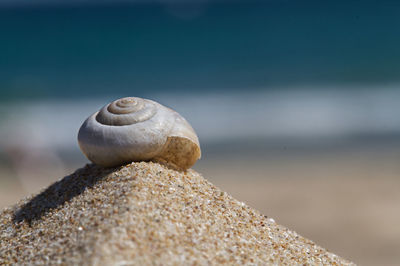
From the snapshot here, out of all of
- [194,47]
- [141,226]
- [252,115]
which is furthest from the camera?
[194,47]

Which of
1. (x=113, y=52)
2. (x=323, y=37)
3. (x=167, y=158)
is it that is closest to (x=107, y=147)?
(x=167, y=158)

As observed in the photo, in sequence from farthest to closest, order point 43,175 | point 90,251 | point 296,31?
point 296,31, point 43,175, point 90,251

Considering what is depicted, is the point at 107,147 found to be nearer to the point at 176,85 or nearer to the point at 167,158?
the point at 167,158

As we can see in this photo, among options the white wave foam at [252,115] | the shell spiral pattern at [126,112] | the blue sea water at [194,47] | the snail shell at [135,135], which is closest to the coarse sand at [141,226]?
the snail shell at [135,135]

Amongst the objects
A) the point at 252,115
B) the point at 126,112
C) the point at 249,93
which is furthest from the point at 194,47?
the point at 126,112

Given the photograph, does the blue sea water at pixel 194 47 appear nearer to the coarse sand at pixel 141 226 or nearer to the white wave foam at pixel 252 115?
the white wave foam at pixel 252 115

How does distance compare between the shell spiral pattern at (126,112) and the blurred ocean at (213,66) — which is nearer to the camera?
the shell spiral pattern at (126,112)

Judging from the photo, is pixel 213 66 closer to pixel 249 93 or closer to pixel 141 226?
pixel 249 93
